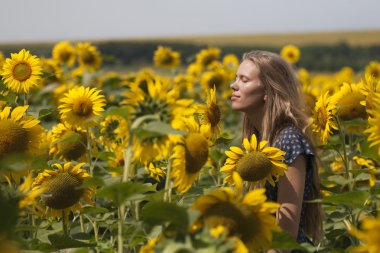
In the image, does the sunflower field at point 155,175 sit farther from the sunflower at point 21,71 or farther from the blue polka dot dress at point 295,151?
the blue polka dot dress at point 295,151

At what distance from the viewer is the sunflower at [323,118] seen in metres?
2.84

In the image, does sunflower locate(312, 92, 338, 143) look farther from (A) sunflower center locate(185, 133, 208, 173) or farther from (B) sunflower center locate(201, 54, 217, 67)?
(B) sunflower center locate(201, 54, 217, 67)

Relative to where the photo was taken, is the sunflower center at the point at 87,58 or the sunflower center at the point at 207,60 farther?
the sunflower center at the point at 207,60

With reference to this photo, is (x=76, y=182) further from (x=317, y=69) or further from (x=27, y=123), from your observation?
(x=317, y=69)

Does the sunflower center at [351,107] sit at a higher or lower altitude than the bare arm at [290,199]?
higher

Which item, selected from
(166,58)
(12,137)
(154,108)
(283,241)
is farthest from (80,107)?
(166,58)

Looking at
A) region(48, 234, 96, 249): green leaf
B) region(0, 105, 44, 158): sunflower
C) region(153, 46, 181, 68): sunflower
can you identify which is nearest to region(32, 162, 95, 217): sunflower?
region(0, 105, 44, 158): sunflower

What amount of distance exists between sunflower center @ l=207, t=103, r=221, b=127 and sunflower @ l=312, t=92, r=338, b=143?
521 millimetres

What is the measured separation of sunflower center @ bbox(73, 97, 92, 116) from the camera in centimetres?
280

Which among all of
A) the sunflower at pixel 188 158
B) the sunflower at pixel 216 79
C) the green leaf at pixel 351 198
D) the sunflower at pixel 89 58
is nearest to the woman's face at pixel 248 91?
the green leaf at pixel 351 198

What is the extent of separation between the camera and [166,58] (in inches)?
292

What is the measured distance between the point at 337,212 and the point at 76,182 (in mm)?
1372

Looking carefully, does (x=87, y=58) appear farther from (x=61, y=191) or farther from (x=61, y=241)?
(x=61, y=241)

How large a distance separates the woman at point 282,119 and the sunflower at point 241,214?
98 cm
